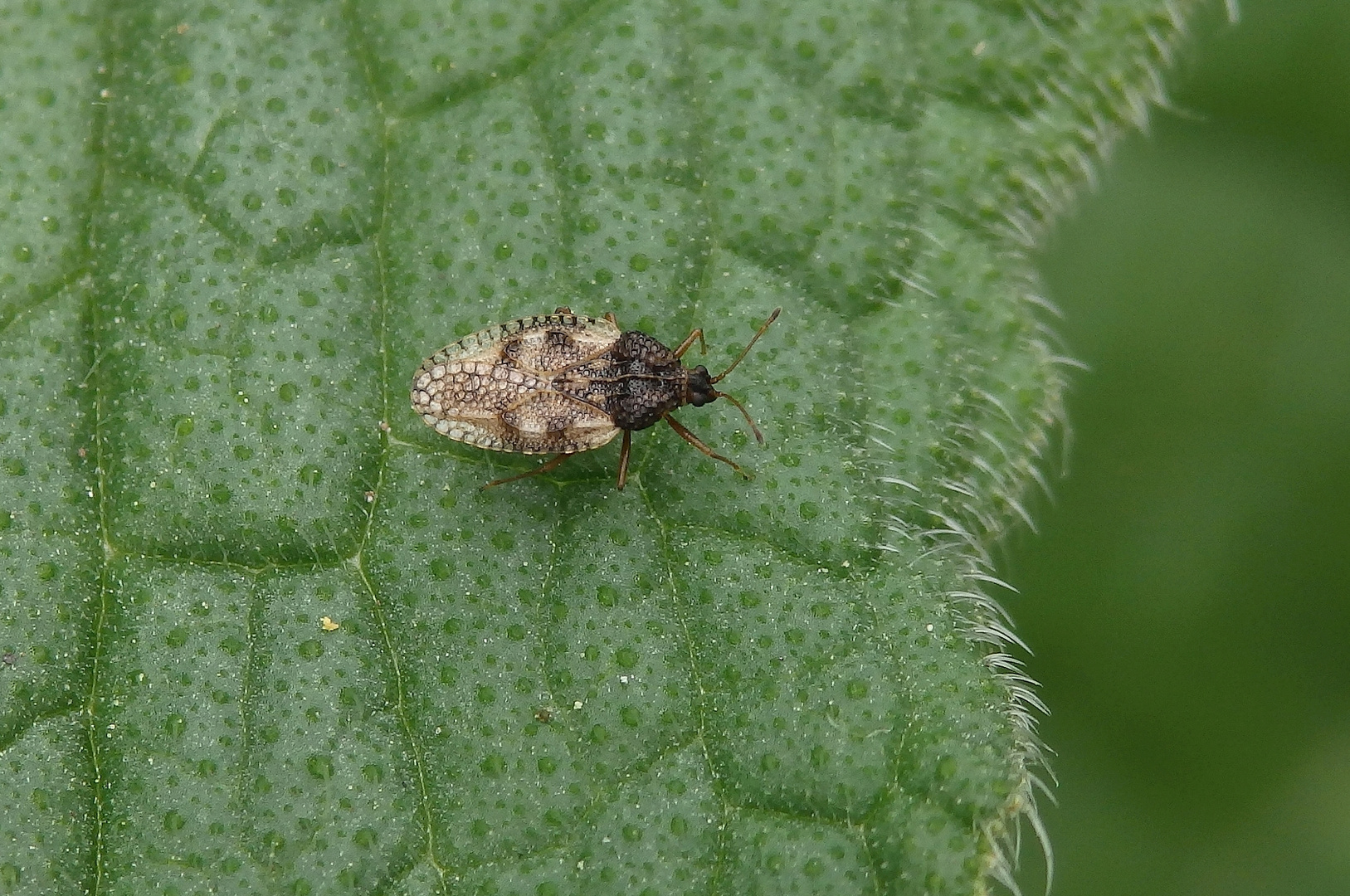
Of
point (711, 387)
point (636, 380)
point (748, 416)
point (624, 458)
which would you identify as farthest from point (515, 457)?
point (748, 416)

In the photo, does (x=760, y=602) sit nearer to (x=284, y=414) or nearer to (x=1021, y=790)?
(x=1021, y=790)

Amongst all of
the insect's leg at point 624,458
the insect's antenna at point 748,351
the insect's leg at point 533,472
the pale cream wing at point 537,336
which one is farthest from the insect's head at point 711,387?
the insect's leg at point 533,472

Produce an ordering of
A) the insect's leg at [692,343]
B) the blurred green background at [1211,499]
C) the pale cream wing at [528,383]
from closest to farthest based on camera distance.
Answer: the pale cream wing at [528,383], the insect's leg at [692,343], the blurred green background at [1211,499]

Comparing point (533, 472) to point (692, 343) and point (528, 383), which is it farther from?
point (692, 343)

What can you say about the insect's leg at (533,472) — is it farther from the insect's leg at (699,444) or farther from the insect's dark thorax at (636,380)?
the insect's leg at (699,444)

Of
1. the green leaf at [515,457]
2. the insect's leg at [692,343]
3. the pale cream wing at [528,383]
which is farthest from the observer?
the insect's leg at [692,343]

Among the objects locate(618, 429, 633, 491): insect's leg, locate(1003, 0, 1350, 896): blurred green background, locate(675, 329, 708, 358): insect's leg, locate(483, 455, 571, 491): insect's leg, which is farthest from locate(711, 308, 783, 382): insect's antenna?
locate(1003, 0, 1350, 896): blurred green background
